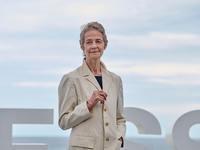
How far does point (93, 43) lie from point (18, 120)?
198 cm

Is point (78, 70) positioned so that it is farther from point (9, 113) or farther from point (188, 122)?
point (188, 122)

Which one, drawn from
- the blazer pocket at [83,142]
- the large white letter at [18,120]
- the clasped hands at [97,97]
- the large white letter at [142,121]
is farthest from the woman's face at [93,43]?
the large white letter at [142,121]

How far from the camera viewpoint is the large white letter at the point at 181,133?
14.8 feet

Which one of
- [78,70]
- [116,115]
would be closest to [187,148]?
[116,115]

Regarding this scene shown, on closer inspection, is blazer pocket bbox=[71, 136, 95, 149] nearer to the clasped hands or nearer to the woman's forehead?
the clasped hands

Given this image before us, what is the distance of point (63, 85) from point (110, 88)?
0.30m

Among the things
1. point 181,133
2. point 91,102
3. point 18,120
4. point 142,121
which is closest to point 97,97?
point 91,102

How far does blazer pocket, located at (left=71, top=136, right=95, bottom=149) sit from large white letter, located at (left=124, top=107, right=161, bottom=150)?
205 cm

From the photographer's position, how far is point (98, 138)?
2.55m

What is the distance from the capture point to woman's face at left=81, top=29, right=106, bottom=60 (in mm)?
2619

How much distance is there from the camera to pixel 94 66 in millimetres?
2705

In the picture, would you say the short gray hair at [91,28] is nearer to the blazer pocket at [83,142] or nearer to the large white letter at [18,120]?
the blazer pocket at [83,142]

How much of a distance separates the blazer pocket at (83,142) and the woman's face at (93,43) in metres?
0.50

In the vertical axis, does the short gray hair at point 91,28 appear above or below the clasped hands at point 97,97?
above
